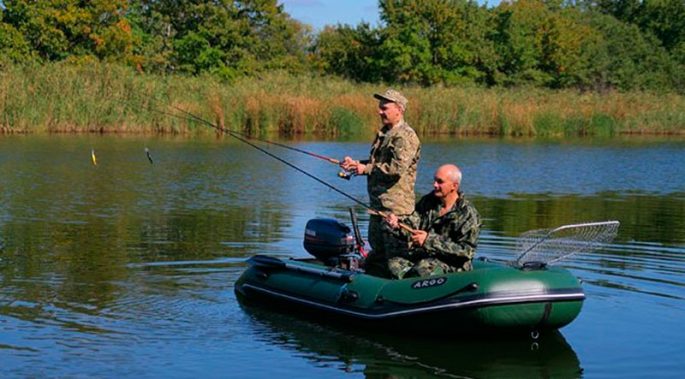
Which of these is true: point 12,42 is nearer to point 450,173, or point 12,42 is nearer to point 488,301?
point 450,173

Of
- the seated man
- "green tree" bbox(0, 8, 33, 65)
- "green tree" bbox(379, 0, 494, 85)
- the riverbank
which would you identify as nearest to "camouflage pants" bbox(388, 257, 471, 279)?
the seated man

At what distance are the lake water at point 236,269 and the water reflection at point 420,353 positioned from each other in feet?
0.06

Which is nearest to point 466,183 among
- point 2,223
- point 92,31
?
point 2,223

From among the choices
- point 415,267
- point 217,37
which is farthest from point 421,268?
point 217,37

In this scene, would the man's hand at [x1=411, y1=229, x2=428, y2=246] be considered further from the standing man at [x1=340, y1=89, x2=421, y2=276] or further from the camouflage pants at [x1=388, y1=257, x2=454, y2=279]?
the standing man at [x1=340, y1=89, x2=421, y2=276]

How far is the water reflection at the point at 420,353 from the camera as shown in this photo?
7559mm

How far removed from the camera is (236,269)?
10945 mm

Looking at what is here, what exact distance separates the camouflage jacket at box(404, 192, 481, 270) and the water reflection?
0.58 meters

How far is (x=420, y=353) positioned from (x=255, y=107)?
2285cm

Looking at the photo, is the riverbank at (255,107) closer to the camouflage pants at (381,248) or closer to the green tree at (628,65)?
the camouflage pants at (381,248)

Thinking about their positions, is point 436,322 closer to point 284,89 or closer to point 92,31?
point 284,89

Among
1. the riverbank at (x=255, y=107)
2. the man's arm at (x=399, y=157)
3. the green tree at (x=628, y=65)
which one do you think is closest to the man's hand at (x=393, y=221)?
the man's arm at (x=399, y=157)

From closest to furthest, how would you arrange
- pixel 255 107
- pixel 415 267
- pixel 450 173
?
1. pixel 450 173
2. pixel 415 267
3. pixel 255 107

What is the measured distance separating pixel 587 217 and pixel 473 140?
53.0 ft
